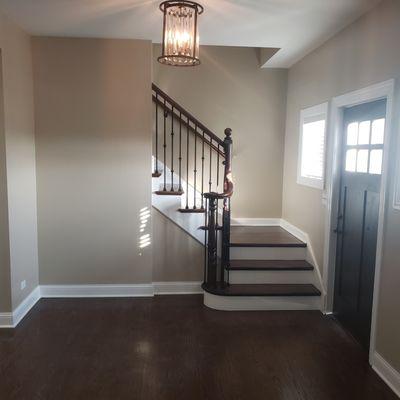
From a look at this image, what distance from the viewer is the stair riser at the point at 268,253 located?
4551 mm

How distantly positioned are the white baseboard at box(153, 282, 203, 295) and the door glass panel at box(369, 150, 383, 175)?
2.27 m

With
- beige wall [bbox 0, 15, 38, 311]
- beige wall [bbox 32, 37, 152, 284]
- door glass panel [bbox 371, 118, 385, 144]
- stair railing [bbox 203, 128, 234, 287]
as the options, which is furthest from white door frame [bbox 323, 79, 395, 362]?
beige wall [bbox 0, 15, 38, 311]

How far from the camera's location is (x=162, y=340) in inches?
138

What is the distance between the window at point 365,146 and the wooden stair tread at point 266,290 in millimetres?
1327

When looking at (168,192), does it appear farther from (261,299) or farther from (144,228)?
(261,299)

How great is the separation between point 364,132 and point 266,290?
184 centimetres

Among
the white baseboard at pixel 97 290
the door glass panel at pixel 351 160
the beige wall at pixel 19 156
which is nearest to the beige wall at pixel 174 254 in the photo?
the white baseboard at pixel 97 290

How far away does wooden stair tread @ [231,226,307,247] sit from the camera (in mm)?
4559

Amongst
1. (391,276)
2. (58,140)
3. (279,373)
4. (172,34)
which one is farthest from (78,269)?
(391,276)

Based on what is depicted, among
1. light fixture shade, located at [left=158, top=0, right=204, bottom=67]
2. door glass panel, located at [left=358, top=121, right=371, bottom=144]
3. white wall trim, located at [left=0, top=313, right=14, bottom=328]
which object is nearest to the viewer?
light fixture shade, located at [left=158, top=0, right=204, bottom=67]

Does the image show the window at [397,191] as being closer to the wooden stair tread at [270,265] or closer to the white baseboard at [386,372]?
the white baseboard at [386,372]

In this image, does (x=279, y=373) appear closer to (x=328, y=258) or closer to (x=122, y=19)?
(x=328, y=258)

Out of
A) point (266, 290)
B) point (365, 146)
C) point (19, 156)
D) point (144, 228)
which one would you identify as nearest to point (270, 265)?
point (266, 290)

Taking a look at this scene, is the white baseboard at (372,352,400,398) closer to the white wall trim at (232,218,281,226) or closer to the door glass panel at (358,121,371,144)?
the door glass panel at (358,121,371,144)
